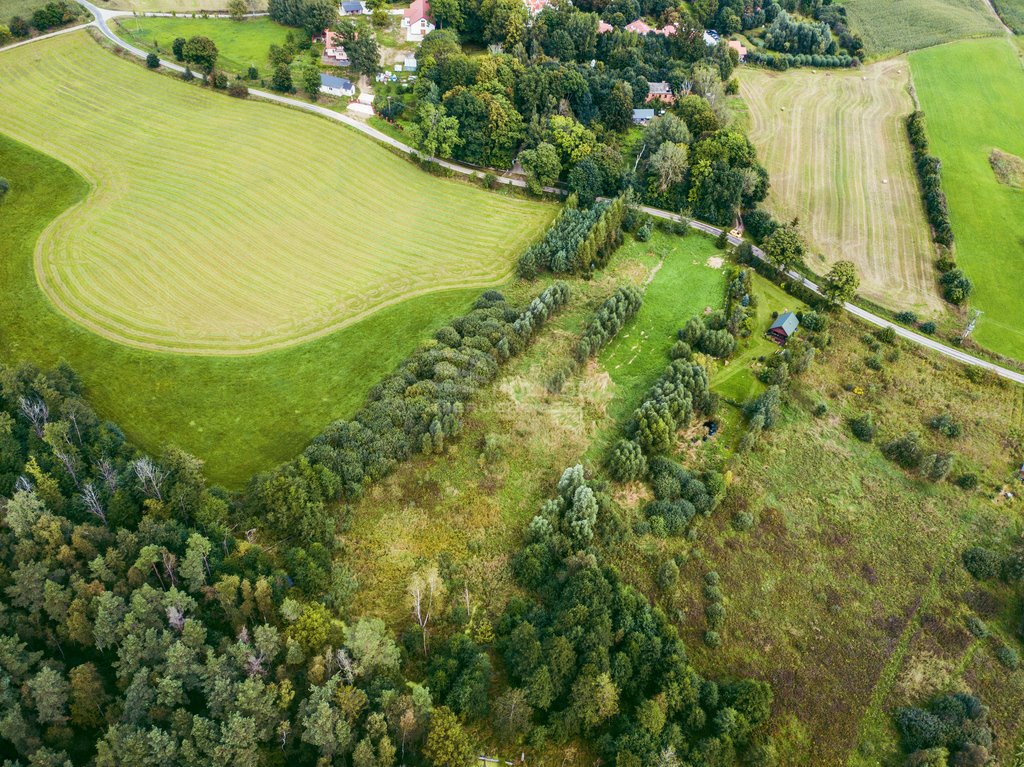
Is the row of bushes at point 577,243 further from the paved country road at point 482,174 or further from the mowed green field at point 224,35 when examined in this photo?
the mowed green field at point 224,35

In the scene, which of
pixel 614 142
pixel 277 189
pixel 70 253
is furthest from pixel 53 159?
pixel 614 142

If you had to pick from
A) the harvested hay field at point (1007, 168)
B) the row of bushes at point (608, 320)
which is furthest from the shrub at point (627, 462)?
the harvested hay field at point (1007, 168)

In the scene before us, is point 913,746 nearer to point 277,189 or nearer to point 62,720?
point 62,720

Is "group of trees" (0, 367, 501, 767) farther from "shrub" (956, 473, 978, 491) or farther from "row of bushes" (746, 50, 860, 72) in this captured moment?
"row of bushes" (746, 50, 860, 72)

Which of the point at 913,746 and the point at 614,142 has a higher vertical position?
the point at 614,142

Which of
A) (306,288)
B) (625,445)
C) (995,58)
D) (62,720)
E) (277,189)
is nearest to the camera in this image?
(62,720)

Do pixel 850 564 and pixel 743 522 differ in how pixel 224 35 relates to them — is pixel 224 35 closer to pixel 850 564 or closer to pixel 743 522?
pixel 743 522
